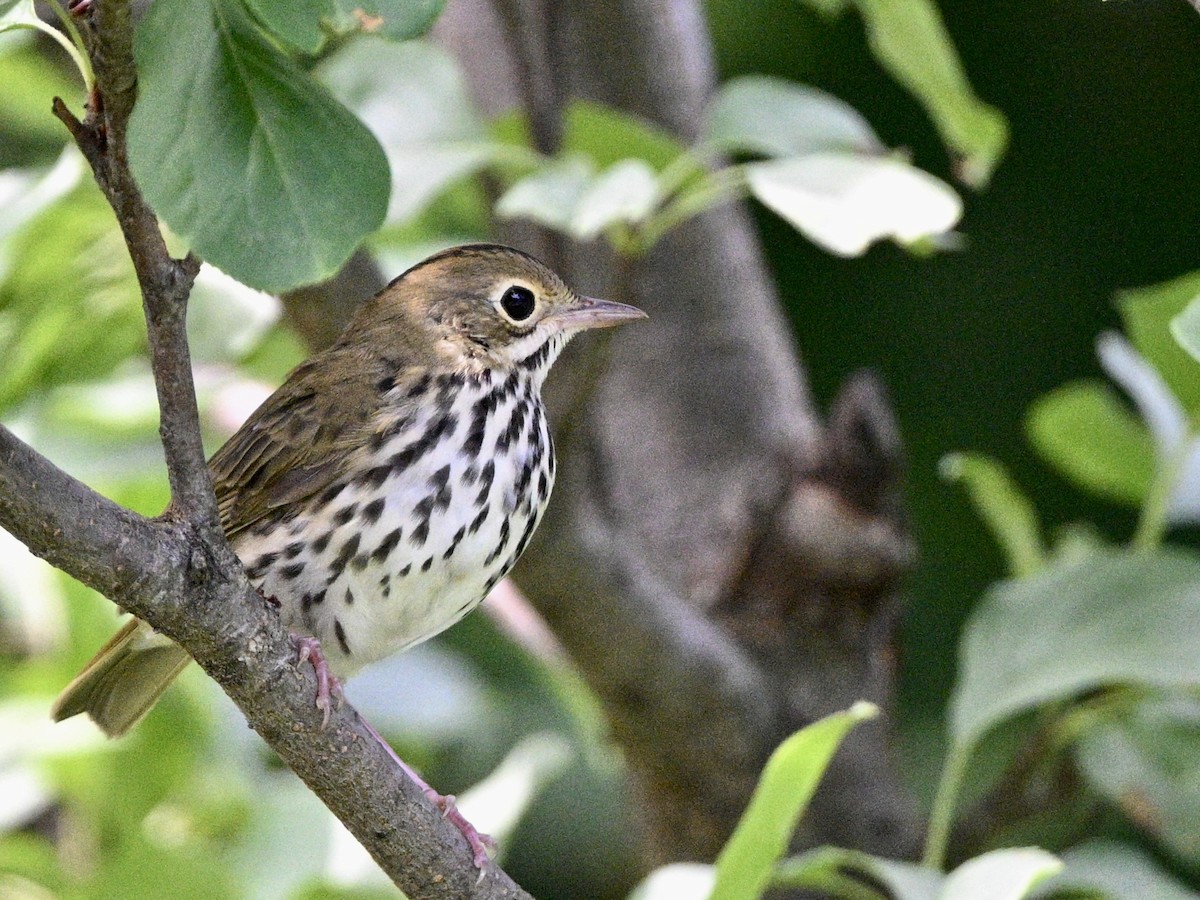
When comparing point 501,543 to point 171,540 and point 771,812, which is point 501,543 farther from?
point 171,540

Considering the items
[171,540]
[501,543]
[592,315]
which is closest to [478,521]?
[501,543]

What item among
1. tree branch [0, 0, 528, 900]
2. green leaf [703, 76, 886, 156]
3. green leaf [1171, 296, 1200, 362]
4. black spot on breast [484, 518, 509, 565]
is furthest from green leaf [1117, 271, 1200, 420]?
tree branch [0, 0, 528, 900]

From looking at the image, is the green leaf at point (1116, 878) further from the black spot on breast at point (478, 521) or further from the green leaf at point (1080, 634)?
the black spot on breast at point (478, 521)

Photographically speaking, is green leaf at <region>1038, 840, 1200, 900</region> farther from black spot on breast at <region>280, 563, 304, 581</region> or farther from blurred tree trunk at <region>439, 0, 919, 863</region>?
black spot on breast at <region>280, 563, 304, 581</region>

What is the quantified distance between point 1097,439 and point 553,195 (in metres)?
1.25

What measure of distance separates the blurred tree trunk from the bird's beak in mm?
40

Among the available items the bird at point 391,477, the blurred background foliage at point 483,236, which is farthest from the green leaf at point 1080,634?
the bird at point 391,477

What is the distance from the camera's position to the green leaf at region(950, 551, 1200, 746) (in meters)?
2.50

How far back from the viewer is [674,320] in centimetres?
347

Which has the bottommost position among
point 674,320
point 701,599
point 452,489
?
point 701,599

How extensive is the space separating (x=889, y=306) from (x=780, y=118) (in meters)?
1.96

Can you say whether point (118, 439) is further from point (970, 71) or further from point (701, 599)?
point (970, 71)

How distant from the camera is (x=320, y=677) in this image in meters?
1.78

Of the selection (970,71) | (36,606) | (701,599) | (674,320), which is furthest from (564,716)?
(970,71)
